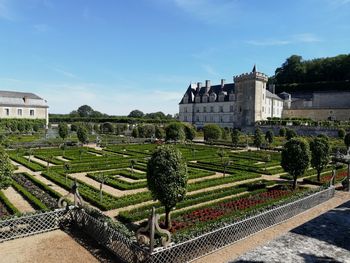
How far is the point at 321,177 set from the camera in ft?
72.5

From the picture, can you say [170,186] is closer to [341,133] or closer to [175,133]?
[175,133]

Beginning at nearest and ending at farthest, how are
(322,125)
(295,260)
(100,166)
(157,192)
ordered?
(295,260)
(157,192)
(100,166)
(322,125)

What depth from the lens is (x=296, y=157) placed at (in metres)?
17.9

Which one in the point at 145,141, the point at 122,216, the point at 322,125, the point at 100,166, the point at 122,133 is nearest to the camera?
the point at 122,216

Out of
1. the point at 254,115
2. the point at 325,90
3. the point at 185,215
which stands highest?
the point at 325,90

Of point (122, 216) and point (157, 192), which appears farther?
point (122, 216)

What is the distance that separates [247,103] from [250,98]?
3.88 feet

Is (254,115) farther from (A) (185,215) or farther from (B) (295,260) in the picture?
(B) (295,260)

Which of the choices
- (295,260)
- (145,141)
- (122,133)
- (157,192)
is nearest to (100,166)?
(157,192)

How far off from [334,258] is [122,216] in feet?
26.3

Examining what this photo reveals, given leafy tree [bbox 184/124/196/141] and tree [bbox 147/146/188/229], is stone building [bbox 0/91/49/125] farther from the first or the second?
tree [bbox 147/146/188/229]

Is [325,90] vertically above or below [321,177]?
above

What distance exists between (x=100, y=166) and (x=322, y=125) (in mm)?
44797

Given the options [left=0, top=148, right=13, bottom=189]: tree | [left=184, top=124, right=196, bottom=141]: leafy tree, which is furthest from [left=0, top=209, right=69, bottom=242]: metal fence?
[left=184, top=124, right=196, bottom=141]: leafy tree
